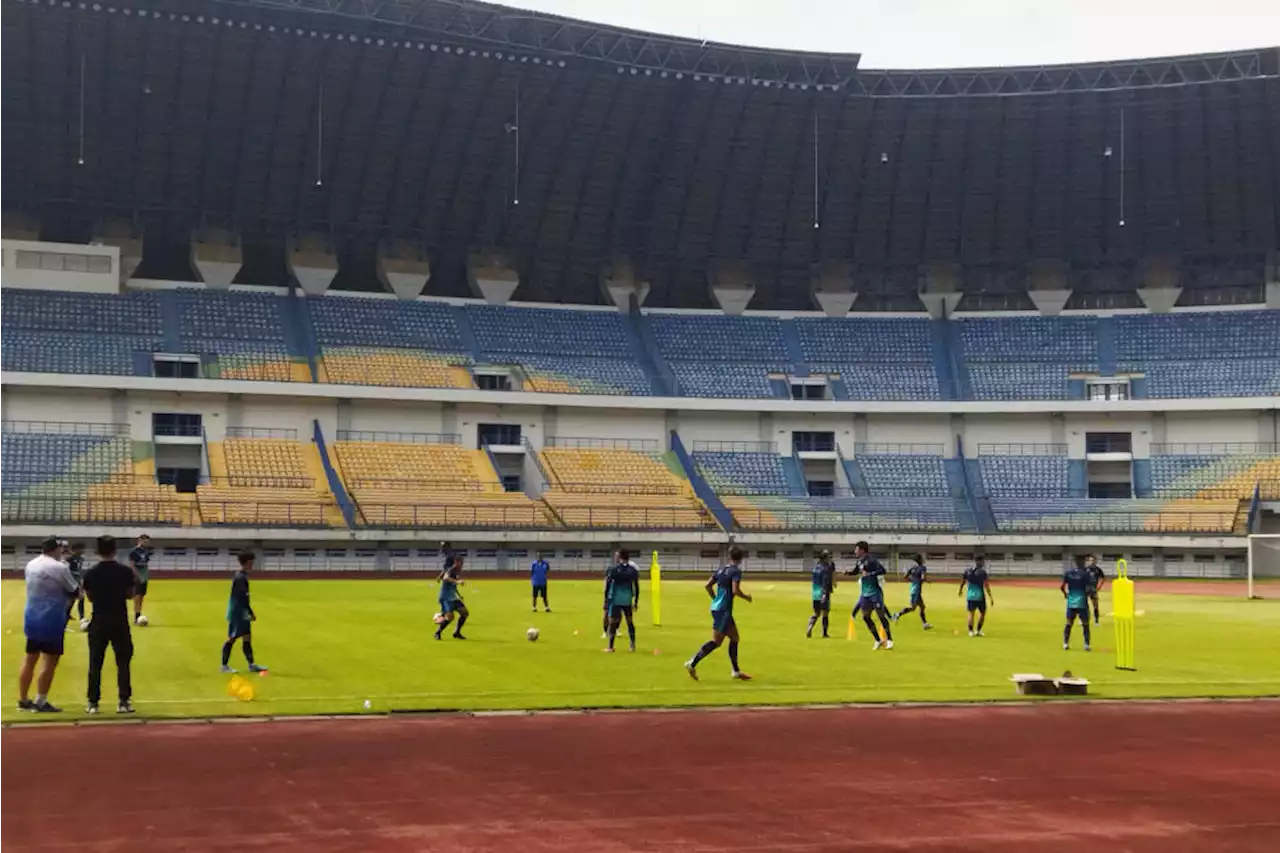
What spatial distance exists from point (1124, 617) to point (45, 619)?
54.7 feet

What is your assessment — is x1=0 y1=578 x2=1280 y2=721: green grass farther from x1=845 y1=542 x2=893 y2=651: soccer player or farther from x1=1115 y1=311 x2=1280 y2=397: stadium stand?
x1=1115 y1=311 x2=1280 y2=397: stadium stand

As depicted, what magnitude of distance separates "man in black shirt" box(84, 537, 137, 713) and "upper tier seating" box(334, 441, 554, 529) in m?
42.4

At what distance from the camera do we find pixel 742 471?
69.6 metres

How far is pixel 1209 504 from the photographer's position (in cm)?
6438

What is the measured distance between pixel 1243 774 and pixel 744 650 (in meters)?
12.7

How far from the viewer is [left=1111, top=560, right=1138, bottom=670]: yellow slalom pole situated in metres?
21.9

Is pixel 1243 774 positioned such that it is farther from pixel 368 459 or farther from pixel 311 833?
pixel 368 459

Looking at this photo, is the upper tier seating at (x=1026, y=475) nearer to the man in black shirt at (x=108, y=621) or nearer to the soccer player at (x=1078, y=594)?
the soccer player at (x=1078, y=594)

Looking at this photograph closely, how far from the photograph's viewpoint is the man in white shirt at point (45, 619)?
53.3ft

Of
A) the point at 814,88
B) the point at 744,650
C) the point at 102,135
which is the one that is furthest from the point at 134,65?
the point at 744,650

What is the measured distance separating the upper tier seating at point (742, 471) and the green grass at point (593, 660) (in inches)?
1177

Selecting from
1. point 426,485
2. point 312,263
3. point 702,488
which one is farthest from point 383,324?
point 702,488

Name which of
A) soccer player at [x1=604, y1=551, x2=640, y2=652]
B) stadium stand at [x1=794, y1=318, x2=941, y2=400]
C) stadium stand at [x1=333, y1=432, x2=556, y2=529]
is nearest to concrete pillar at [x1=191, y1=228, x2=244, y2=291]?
stadium stand at [x1=333, y1=432, x2=556, y2=529]

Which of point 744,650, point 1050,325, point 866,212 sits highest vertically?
point 866,212
